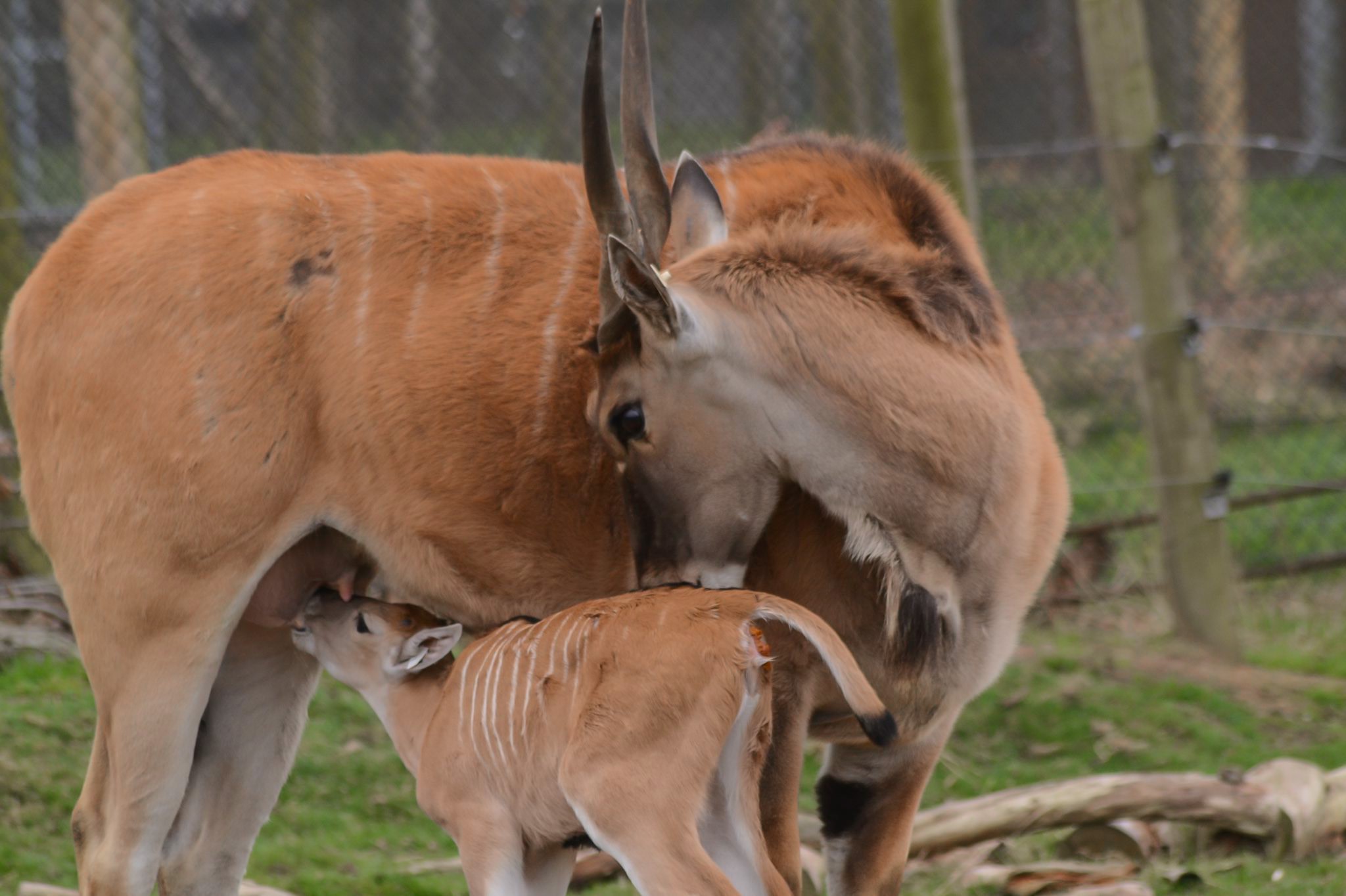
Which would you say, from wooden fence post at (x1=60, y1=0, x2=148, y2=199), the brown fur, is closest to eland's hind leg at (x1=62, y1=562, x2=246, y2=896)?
the brown fur

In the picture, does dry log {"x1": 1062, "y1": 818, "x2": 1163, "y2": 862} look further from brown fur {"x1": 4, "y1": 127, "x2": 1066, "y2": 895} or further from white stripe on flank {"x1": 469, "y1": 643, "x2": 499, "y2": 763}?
white stripe on flank {"x1": 469, "y1": 643, "x2": 499, "y2": 763}

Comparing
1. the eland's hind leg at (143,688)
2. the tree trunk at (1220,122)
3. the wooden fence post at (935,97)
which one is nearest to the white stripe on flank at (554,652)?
the eland's hind leg at (143,688)

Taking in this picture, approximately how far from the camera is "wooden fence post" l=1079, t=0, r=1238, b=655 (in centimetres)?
584

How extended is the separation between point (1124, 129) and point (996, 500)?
9.65 ft

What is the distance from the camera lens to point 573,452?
3637mm

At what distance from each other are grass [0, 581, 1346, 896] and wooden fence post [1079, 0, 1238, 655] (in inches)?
12.2

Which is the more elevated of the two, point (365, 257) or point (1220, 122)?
point (365, 257)

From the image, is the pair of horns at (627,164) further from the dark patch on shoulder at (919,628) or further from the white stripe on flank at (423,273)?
the dark patch on shoulder at (919,628)

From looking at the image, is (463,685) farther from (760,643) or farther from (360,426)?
(760,643)

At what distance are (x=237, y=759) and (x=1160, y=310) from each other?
368cm

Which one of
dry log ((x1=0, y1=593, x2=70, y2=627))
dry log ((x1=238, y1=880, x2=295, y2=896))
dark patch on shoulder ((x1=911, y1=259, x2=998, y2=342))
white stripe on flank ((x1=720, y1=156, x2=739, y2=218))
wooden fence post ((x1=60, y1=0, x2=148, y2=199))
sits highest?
wooden fence post ((x1=60, y1=0, x2=148, y2=199))

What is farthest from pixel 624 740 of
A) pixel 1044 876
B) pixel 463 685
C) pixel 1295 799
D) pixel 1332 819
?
pixel 1332 819

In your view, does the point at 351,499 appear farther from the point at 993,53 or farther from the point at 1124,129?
the point at 993,53

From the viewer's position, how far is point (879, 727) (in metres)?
2.99
